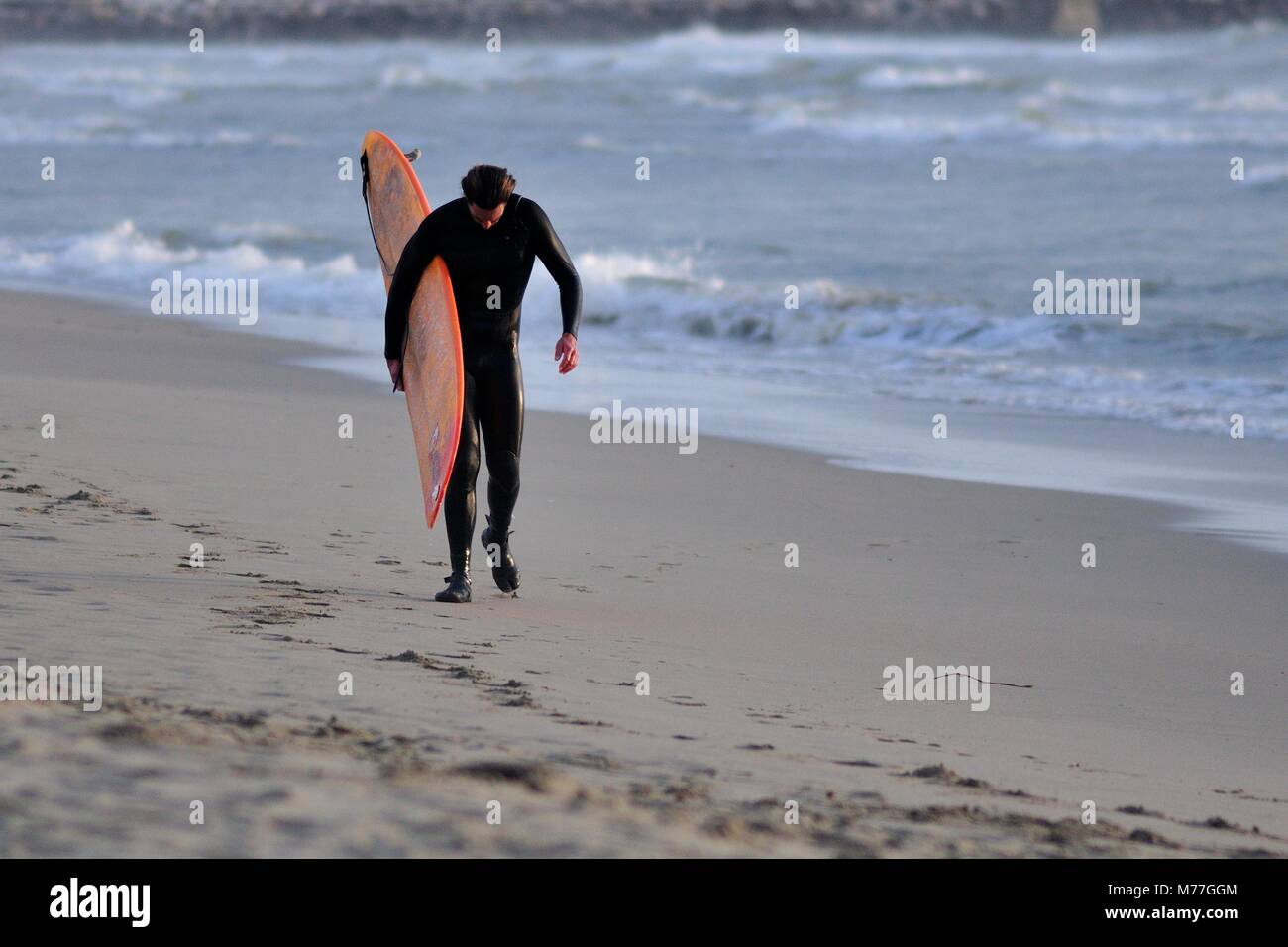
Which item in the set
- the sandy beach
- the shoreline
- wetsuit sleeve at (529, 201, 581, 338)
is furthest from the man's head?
the shoreline

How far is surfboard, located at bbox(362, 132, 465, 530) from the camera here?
18.6 feet

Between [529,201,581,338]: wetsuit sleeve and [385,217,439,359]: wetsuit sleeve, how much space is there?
0.35 m

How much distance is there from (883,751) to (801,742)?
0.21 metres

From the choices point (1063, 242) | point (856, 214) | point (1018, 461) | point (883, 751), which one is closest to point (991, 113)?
point (856, 214)

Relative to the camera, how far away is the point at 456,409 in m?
5.64

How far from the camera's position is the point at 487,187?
217 inches

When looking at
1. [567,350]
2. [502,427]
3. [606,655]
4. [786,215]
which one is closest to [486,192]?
[567,350]

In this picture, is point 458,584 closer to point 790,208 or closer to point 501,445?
point 501,445

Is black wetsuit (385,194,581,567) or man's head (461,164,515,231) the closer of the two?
man's head (461,164,515,231)

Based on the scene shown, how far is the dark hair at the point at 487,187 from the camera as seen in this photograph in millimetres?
5516

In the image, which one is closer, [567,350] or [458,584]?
[458,584]

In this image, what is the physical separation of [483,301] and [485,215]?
30 centimetres

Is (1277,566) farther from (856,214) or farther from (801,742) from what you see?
(856,214)

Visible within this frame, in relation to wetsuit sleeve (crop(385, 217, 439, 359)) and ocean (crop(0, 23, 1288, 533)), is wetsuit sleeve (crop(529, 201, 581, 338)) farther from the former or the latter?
ocean (crop(0, 23, 1288, 533))
